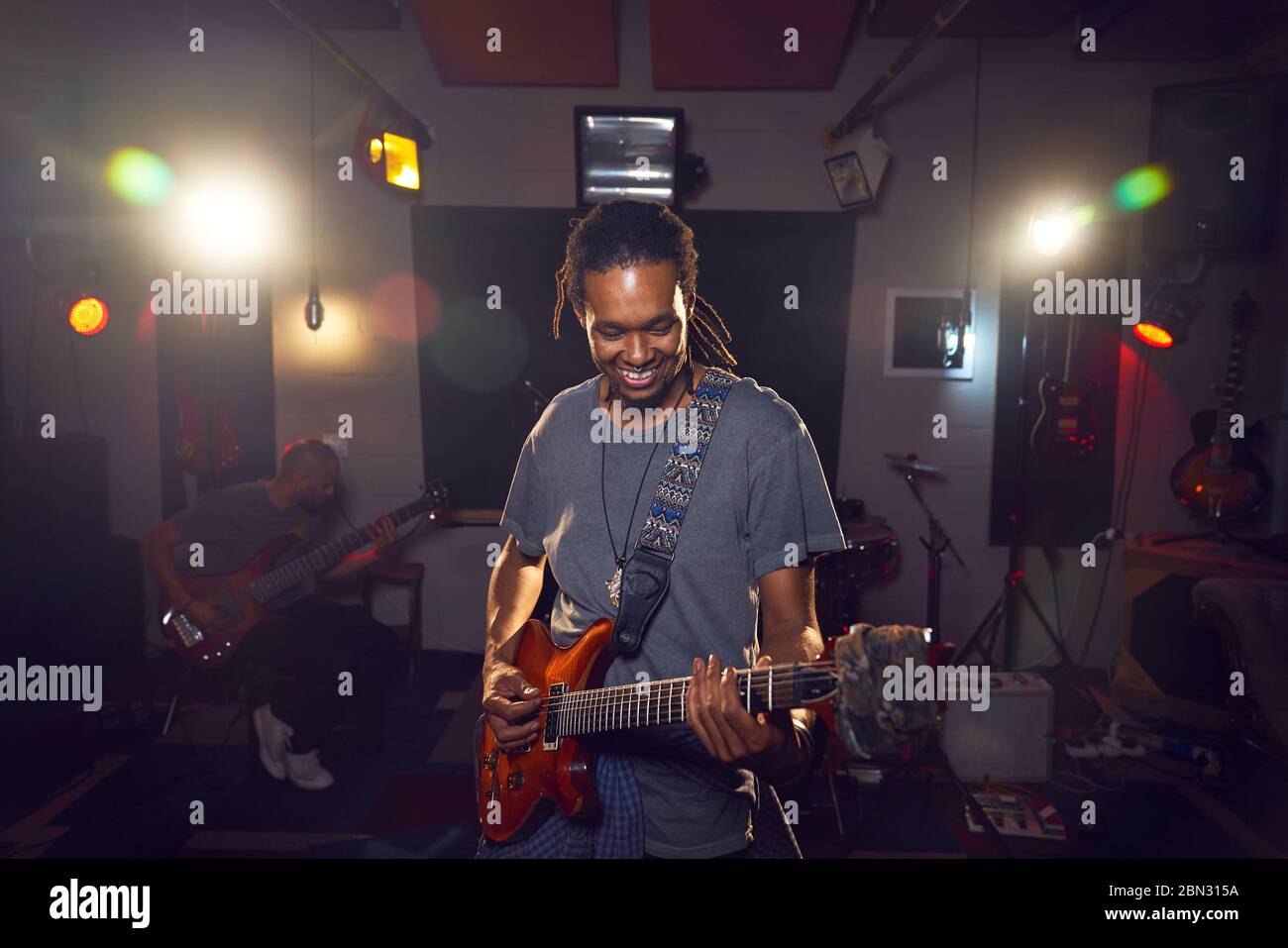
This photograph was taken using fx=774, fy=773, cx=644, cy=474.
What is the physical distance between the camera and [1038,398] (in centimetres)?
468

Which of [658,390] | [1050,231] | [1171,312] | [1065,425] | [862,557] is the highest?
[1050,231]

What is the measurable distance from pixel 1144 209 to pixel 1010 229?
0.70 meters

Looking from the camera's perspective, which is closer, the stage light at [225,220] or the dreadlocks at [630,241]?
the dreadlocks at [630,241]

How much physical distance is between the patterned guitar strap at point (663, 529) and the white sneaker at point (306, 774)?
2567 millimetres

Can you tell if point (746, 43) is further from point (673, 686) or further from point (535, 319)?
point (673, 686)

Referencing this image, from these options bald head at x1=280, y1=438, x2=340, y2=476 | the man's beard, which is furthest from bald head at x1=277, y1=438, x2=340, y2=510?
the man's beard

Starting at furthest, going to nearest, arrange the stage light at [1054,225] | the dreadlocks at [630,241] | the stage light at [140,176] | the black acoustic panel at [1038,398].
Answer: the stage light at [140,176] → the black acoustic panel at [1038,398] → the stage light at [1054,225] → the dreadlocks at [630,241]

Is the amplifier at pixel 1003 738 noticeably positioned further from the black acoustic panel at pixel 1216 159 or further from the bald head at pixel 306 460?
the bald head at pixel 306 460

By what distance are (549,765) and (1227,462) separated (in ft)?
14.6

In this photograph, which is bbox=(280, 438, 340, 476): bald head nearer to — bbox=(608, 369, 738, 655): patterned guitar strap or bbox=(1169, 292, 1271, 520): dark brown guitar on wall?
bbox=(608, 369, 738, 655): patterned guitar strap

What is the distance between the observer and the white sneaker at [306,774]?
3.46 m
